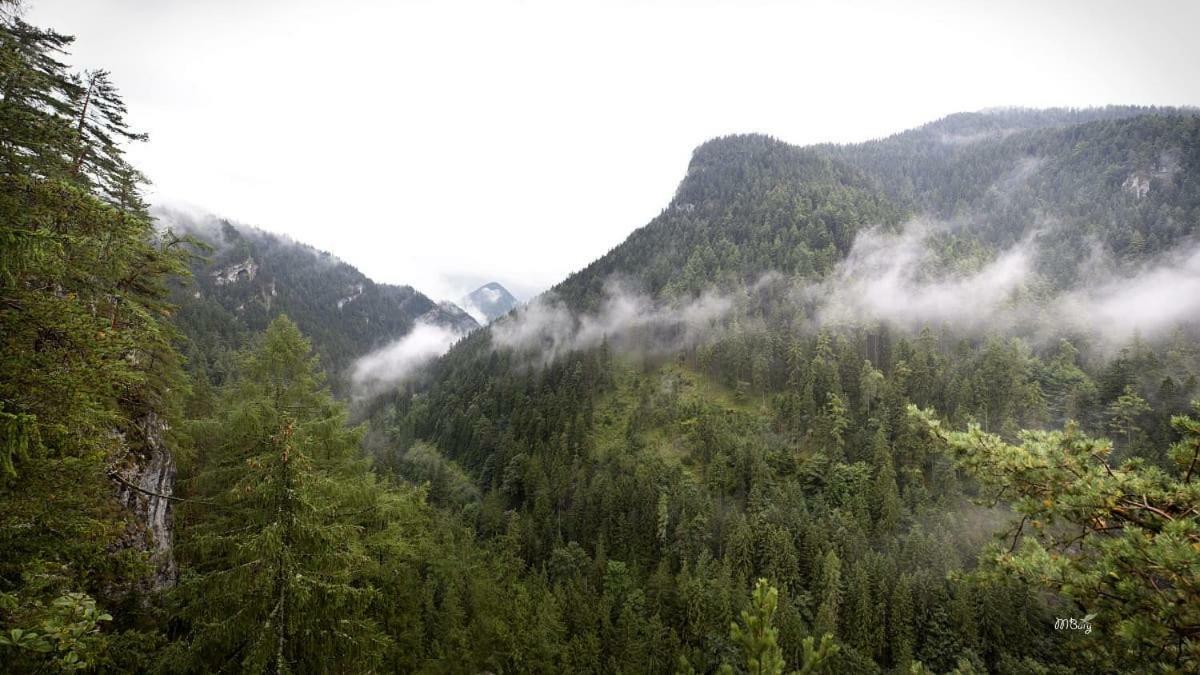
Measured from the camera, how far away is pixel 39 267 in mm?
6395

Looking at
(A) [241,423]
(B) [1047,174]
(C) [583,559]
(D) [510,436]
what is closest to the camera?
(A) [241,423]

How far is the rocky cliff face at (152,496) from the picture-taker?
1298 cm

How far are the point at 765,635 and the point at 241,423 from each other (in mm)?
15721

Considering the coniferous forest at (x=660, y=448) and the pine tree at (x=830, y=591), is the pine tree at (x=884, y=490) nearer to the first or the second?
the coniferous forest at (x=660, y=448)

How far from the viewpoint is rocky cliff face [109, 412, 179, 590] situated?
12984mm

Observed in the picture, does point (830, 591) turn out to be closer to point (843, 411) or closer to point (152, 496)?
point (843, 411)

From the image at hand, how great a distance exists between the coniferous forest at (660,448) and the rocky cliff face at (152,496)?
17cm

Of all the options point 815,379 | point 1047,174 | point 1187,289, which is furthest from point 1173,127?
point 815,379

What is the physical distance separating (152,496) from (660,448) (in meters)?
86.4

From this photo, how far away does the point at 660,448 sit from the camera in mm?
93625

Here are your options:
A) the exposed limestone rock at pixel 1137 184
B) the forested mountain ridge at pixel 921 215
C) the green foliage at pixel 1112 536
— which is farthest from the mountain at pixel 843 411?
the forested mountain ridge at pixel 921 215

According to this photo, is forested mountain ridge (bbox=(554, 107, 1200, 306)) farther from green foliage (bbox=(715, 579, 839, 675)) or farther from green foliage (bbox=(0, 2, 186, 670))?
green foliage (bbox=(0, 2, 186, 670))

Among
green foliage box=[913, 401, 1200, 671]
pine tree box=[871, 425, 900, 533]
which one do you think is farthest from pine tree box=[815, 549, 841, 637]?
green foliage box=[913, 401, 1200, 671]

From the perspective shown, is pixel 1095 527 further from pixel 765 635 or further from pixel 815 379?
pixel 815 379
